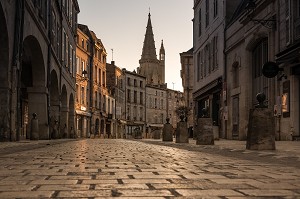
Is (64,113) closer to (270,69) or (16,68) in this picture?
(16,68)

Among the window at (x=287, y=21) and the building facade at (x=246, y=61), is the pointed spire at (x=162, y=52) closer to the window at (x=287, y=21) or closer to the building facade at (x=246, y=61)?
the building facade at (x=246, y=61)

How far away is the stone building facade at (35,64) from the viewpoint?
14.6 metres

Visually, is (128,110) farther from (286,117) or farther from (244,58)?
(286,117)

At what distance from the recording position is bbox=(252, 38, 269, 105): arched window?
2161 centimetres

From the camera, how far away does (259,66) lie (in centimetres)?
2266

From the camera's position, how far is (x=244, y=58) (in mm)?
23797

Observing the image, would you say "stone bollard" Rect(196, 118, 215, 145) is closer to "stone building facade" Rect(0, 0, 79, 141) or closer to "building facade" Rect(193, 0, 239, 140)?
"stone building facade" Rect(0, 0, 79, 141)

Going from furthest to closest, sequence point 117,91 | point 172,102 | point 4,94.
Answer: point 172,102 < point 117,91 < point 4,94

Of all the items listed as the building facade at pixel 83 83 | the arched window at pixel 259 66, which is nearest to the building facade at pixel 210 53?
the arched window at pixel 259 66

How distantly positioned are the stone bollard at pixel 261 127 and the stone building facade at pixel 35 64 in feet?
25.6

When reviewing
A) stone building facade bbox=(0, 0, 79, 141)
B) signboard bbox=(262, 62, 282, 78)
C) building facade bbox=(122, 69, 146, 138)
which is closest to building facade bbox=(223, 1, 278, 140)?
signboard bbox=(262, 62, 282, 78)

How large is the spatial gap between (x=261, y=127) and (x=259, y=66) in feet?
42.2

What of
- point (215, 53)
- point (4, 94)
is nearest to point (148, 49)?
point (215, 53)

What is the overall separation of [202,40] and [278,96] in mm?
17350
